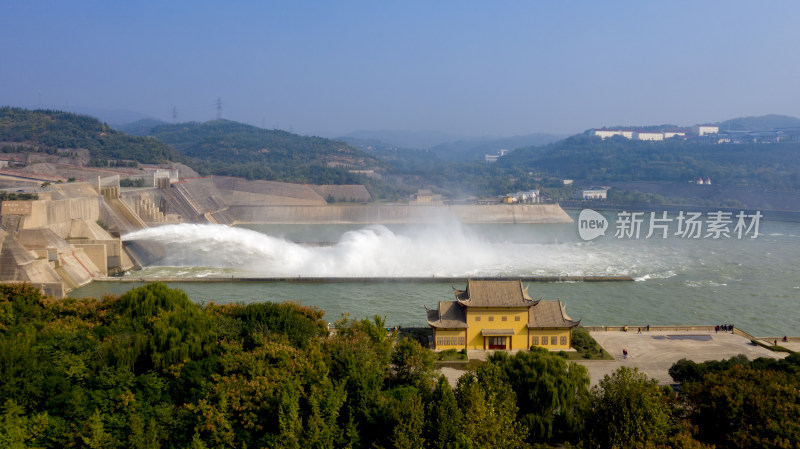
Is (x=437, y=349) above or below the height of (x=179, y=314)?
below

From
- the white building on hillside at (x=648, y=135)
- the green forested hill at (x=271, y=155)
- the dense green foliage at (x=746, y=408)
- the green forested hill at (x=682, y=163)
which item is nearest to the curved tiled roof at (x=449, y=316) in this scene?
the dense green foliage at (x=746, y=408)

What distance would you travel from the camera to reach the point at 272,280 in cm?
3216

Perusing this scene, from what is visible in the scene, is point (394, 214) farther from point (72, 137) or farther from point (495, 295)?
point (72, 137)

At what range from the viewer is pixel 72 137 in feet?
305

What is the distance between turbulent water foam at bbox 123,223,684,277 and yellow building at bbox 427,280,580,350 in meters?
12.6

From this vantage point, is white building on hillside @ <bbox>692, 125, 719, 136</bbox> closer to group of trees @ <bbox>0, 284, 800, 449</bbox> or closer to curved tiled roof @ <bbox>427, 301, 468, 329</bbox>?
curved tiled roof @ <bbox>427, 301, 468, 329</bbox>

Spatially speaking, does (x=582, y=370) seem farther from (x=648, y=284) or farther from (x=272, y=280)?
(x=272, y=280)

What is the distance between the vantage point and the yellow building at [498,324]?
19938 mm

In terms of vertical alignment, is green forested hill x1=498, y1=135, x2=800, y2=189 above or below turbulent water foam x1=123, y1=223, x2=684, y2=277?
above

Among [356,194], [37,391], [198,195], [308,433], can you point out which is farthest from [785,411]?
[356,194]

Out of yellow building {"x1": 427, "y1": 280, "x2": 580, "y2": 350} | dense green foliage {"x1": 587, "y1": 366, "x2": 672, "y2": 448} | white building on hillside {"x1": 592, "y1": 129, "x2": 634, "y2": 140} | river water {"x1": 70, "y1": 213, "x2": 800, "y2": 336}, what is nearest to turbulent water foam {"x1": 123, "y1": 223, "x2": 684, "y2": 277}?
river water {"x1": 70, "y1": 213, "x2": 800, "y2": 336}

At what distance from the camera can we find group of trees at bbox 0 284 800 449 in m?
11.0

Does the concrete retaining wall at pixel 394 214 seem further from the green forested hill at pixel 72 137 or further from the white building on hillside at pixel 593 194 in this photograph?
the green forested hill at pixel 72 137

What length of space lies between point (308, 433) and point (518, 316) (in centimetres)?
1044
